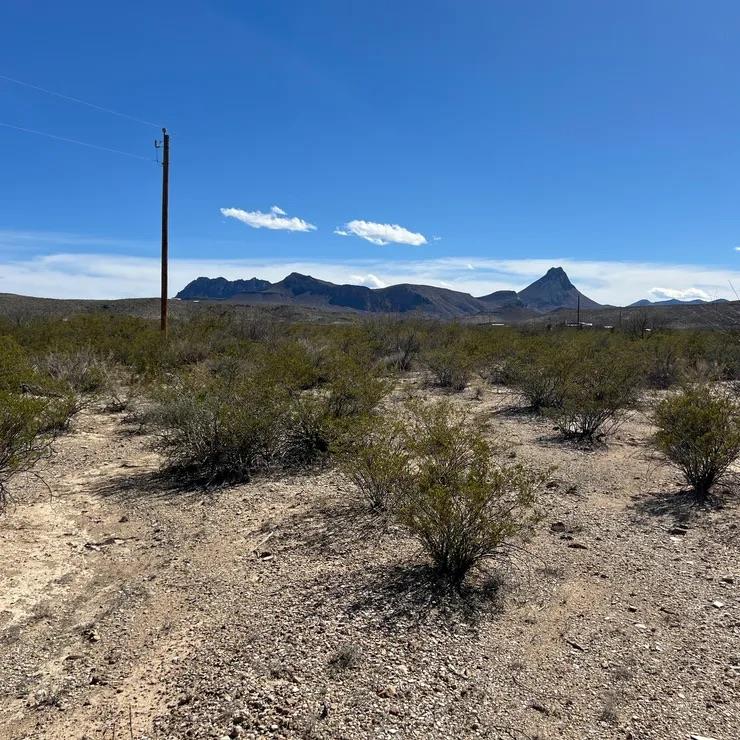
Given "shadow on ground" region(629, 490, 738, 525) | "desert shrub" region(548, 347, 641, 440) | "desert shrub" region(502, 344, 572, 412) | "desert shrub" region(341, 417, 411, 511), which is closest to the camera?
"desert shrub" region(341, 417, 411, 511)

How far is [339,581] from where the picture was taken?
4781 millimetres

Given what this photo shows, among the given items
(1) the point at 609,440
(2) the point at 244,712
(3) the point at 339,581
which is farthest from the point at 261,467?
(1) the point at 609,440

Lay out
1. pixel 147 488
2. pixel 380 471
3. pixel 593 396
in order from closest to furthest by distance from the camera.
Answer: pixel 380 471 < pixel 147 488 < pixel 593 396

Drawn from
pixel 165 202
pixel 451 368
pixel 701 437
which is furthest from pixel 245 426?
pixel 165 202

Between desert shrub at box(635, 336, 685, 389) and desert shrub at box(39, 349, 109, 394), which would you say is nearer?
desert shrub at box(39, 349, 109, 394)

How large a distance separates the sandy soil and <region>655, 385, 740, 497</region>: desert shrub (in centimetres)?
40

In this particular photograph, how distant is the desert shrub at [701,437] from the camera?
6.99 meters

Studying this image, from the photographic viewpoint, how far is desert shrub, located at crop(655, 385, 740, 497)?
6988 mm

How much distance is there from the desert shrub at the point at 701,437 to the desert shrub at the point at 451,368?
29.3 ft

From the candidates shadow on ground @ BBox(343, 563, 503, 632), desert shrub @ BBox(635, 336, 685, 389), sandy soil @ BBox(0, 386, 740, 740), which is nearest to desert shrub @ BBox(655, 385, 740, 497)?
sandy soil @ BBox(0, 386, 740, 740)

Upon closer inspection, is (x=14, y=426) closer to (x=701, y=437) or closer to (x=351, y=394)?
(x=351, y=394)

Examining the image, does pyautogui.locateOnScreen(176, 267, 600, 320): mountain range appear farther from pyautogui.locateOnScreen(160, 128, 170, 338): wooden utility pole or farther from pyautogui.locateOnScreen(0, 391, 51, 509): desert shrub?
pyautogui.locateOnScreen(0, 391, 51, 509): desert shrub

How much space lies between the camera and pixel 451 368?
55.0 ft

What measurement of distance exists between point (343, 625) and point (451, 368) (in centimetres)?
1306
